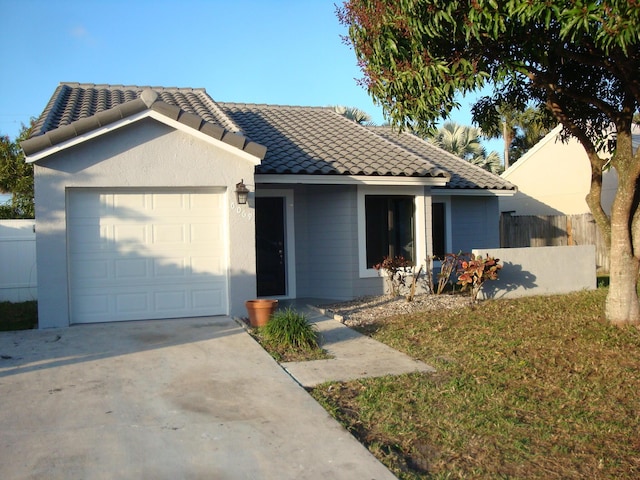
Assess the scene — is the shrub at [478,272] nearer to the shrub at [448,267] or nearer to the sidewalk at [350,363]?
the shrub at [448,267]

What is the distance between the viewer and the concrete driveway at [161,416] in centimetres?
492

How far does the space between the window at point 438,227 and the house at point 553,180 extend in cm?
897

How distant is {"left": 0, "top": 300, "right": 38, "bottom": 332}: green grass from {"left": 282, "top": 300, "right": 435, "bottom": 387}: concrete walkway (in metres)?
5.35

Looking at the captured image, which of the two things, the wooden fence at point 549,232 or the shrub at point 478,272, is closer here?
the shrub at point 478,272

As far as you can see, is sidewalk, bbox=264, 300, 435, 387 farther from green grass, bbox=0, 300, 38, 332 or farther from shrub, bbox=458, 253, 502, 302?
green grass, bbox=0, 300, 38, 332

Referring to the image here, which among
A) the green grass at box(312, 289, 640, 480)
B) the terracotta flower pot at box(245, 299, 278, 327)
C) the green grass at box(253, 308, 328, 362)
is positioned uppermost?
the terracotta flower pot at box(245, 299, 278, 327)

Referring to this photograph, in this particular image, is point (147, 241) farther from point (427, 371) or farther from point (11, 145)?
point (11, 145)

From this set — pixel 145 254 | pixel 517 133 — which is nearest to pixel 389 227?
pixel 145 254

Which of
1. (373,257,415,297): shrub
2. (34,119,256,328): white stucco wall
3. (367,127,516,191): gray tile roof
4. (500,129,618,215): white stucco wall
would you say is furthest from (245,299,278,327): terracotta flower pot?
(500,129,618,215): white stucco wall

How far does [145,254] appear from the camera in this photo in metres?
10.9

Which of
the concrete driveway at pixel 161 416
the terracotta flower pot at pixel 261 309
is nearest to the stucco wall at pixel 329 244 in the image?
the terracotta flower pot at pixel 261 309

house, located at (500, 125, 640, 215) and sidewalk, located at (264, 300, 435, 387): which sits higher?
house, located at (500, 125, 640, 215)

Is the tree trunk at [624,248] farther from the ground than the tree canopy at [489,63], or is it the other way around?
the tree canopy at [489,63]

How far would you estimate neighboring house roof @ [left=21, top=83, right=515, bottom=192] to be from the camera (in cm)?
1043
